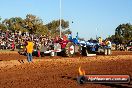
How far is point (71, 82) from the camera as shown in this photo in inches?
546

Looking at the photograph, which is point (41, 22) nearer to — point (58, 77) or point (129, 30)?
point (129, 30)

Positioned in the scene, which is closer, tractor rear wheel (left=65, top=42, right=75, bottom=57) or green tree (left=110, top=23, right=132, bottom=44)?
tractor rear wheel (left=65, top=42, right=75, bottom=57)

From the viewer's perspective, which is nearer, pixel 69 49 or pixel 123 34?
pixel 69 49

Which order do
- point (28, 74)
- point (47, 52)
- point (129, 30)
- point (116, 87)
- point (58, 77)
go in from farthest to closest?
point (129, 30) < point (47, 52) < point (28, 74) < point (58, 77) < point (116, 87)

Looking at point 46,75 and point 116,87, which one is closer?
point 116,87

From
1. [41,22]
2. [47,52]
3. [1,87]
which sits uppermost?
[41,22]

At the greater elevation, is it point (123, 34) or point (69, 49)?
point (123, 34)

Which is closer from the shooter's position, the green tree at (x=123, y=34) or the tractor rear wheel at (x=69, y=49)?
the tractor rear wheel at (x=69, y=49)

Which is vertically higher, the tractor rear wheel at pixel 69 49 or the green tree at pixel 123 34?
the green tree at pixel 123 34

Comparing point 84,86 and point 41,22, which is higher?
point 41,22

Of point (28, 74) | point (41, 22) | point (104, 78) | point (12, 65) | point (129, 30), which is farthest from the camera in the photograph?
point (129, 30)

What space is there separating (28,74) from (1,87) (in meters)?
3.67

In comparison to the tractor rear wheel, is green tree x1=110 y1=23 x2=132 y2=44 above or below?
above

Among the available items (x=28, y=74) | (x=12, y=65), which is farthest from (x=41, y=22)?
(x=28, y=74)
